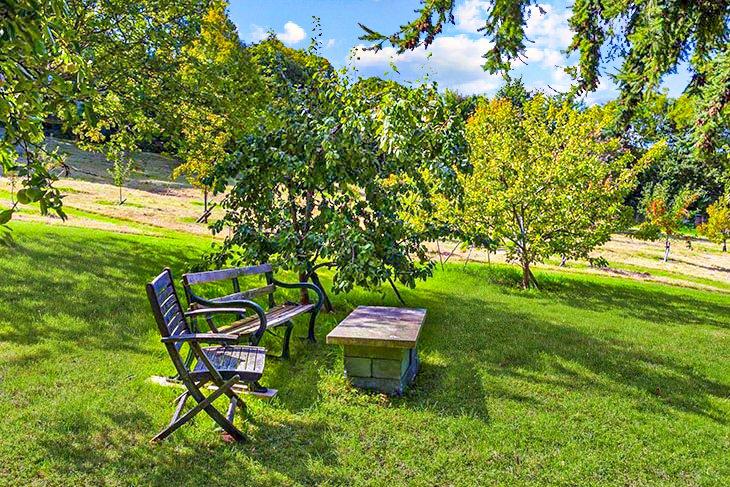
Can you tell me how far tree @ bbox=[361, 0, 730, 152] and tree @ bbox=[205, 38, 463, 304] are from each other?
0.98m

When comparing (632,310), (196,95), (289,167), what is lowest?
(632,310)

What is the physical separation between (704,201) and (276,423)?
43.2 m

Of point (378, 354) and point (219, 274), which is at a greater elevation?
point (219, 274)

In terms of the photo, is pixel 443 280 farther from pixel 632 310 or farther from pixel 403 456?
pixel 403 456

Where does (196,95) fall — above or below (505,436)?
above

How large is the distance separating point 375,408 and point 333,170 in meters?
2.95

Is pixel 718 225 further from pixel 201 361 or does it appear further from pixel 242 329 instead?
pixel 201 361

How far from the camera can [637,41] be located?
4930 mm

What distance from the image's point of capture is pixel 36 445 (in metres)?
3.35

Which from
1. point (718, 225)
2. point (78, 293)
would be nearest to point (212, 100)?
point (78, 293)

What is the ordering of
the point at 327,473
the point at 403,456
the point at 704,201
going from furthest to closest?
the point at 704,201, the point at 403,456, the point at 327,473

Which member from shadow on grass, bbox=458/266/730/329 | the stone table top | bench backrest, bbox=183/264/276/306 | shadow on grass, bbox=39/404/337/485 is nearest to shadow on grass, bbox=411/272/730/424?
the stone table top

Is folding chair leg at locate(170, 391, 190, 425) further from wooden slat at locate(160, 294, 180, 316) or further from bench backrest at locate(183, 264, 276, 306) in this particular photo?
bench backrest at locate(183, 264, 276, 306)

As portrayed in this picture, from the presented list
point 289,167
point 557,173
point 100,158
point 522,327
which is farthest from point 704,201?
point 100,158
